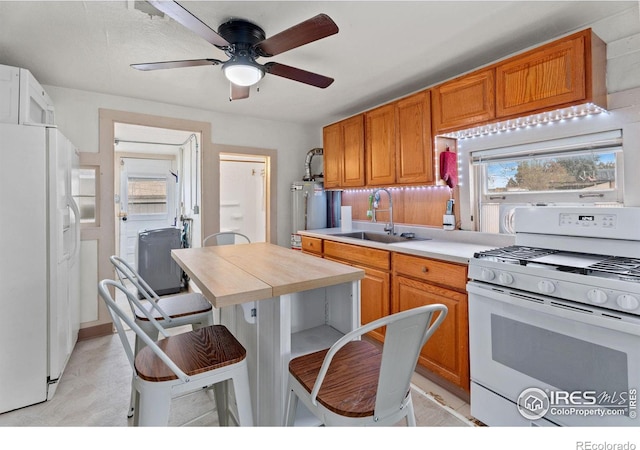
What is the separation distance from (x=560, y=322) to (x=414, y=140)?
1.76 metres

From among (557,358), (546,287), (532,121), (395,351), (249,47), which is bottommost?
(557,358)

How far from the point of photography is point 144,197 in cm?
572

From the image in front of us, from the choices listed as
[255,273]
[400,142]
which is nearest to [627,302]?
[255,273]

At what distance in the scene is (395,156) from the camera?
2908mm

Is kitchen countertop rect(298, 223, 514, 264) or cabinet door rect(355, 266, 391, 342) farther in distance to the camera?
cabinet door rect(355, 266, 391, 342)

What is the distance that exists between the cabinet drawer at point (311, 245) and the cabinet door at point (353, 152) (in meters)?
0.73

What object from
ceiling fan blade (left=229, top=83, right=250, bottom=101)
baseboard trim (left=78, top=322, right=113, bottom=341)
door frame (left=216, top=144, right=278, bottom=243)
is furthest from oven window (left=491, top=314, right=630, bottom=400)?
baseboard trim (left=78, top=322, right=113, bottom=341)

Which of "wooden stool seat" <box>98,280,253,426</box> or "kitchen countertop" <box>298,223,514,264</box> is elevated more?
"kitchen countertop" <box>298,223,514,264</box>

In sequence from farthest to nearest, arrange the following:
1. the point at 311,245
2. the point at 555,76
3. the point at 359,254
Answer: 1. the point at 311,245
2. the point at 359,254
3. the point at 555,76

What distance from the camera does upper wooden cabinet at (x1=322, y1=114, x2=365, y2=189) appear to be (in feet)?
11.0

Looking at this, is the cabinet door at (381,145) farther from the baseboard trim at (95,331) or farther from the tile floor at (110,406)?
the baseboard trim at (95,331)

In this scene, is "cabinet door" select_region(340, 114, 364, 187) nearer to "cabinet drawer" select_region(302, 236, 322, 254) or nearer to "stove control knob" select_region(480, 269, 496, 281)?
"cabinet drawer" select_region(302, 236, 322, 254)

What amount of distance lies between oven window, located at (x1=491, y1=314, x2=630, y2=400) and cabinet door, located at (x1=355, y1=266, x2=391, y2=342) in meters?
0.93

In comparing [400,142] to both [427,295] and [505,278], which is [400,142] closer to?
[427,295]
